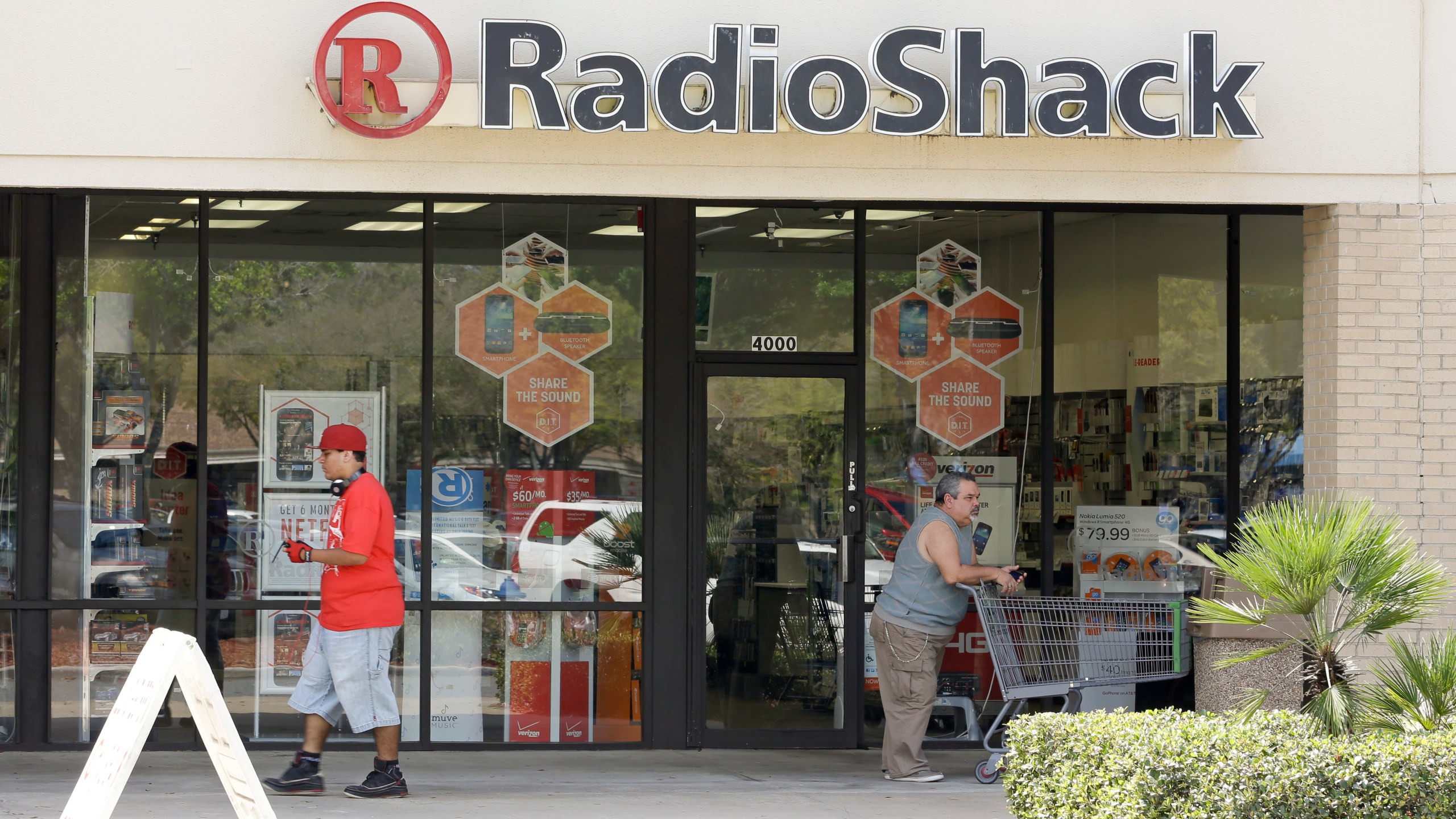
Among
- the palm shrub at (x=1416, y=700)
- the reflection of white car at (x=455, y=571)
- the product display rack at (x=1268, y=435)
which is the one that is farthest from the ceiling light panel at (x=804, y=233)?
the palm shrub at (x=1416, y=700)

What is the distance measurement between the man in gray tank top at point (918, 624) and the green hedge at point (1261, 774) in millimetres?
2251

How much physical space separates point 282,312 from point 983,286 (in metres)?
4.64

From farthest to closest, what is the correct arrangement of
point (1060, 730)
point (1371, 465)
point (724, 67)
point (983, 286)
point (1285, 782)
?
point (983, 286), point (1371, 465), point (724, 67), point (1060, 730), point (1285, 782)

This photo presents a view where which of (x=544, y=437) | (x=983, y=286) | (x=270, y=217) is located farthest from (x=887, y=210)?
(x=270, y=217)

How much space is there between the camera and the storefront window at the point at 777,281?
9.38 m

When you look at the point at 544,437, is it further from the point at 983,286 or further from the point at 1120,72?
the point at 1120,72

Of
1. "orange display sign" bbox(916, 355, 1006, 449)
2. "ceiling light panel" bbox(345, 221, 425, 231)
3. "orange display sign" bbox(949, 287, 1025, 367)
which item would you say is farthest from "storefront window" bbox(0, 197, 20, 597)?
"orange display sign" bbox(949, 287, 1025, 367)

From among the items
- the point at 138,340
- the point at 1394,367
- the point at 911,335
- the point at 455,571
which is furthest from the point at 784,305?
the point at 138,340

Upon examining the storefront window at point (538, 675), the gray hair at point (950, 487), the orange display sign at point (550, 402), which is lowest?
the storefront window at point (538, 675)

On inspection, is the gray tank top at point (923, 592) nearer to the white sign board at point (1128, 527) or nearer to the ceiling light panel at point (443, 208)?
the white sign board at point (1128, 527)

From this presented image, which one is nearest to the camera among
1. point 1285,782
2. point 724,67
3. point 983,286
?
point 1285,782

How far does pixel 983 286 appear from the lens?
32.1 ft

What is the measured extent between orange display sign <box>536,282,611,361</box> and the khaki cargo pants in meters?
2.59

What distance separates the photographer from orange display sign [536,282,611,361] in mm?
9383
